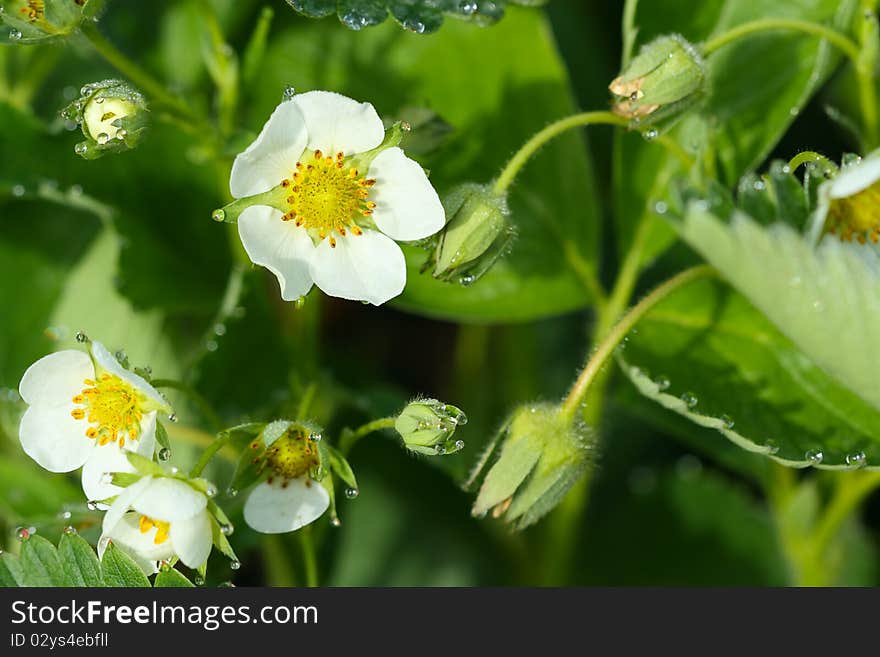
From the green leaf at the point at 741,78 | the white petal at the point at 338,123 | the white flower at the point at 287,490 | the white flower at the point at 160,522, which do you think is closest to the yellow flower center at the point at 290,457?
the white flower at the point at 287,490

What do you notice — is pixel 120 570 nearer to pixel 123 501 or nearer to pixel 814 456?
pixel 123 501

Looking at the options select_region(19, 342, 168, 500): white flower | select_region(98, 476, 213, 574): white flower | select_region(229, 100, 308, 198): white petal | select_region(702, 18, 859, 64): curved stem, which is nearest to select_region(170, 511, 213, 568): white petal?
select_region(98, 476, 213, 574): white flower

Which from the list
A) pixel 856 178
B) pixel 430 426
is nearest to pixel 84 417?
pixel 430 426

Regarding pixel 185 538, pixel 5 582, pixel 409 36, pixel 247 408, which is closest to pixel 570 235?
pixel 409 36

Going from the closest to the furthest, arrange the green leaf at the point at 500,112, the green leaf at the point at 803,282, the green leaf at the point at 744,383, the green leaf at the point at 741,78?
the green leaf at the point at 803,282, the green leaf at the point at 744,383, the green leaf at the point at 741,78, the green leaf at the point at 500,112

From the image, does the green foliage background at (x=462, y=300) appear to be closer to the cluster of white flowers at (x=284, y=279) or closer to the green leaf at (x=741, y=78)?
the green leaf at (x=741, y=78)

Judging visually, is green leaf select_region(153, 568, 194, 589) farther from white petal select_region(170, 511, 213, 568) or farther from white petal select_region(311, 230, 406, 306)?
white petal select_region(311, 230, 406, 306)
